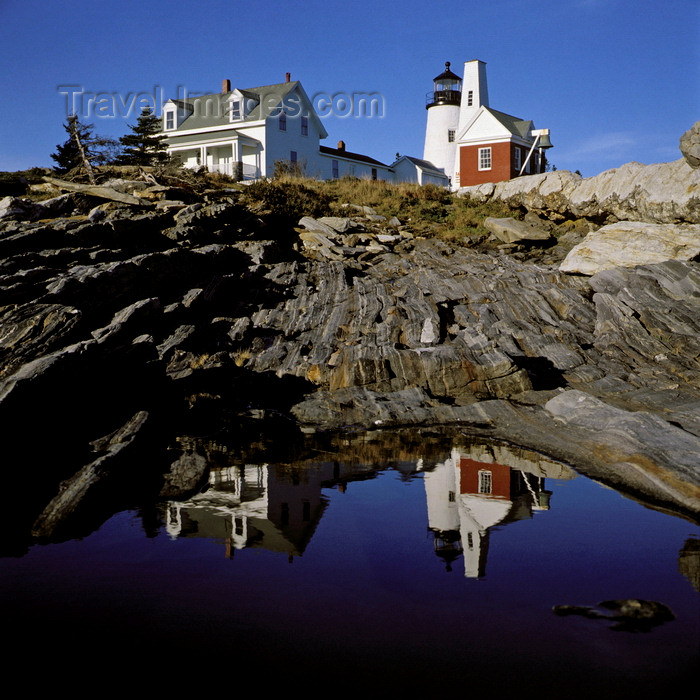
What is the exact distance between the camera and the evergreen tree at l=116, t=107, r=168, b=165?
41.8 metres

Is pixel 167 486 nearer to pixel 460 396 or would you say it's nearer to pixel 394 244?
pixel 460 396

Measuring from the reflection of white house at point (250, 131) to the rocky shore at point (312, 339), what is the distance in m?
16.9

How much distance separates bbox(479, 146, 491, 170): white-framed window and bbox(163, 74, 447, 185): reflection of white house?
10.1m

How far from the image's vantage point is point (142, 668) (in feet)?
23.9

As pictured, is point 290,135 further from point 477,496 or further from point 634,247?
point 477,496

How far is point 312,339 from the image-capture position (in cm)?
2223

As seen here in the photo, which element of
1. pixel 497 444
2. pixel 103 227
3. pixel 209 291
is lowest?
pixel 497 444

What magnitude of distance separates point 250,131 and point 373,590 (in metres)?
44.2

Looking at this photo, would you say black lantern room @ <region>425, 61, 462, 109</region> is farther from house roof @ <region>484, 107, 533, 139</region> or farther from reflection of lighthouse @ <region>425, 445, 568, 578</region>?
reflection of lighthouse @ <region>425, 445, 568, 578</region>

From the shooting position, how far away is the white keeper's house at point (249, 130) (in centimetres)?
4769

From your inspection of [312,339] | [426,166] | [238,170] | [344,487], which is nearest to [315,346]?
[312,339]

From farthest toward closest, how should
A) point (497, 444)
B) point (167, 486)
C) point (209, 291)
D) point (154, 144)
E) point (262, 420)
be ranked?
point (154, 144) → point (209, 291) → point (262, 420) → point (497, 444) → point (167, 486)

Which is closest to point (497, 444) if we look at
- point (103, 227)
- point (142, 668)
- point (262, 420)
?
point (262, 420)

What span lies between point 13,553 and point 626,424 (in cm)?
1173
